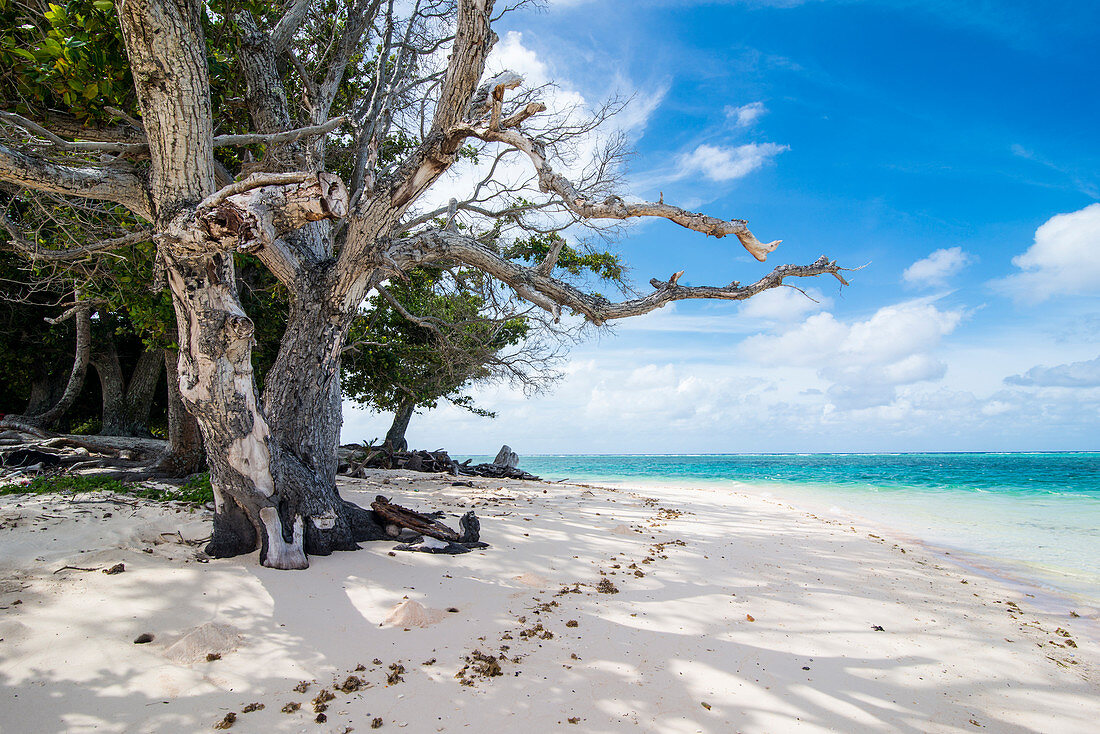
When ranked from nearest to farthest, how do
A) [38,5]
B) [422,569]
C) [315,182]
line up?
[315,182] < [422,569] < [38,5]

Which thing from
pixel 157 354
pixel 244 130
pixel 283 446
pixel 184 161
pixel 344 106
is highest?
pixel 344 106

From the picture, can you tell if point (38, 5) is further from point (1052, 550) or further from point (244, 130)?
point (1052, 550)

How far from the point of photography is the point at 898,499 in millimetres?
17391

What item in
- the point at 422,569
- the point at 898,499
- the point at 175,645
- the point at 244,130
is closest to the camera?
the point at 175,645

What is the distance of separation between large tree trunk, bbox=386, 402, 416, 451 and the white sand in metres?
11.0

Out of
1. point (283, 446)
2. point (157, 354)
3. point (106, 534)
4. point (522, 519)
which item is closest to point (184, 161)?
point (283, 446)

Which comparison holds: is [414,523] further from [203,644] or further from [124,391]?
[124,391]

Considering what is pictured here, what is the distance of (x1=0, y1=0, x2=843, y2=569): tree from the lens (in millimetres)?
4055

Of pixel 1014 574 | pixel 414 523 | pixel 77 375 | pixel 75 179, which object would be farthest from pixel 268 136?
pixel 77 375

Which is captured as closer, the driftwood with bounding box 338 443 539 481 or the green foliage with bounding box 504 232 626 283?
the green foliage with bounding box 504 232 626 283

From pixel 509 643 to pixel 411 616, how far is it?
68 centimetres

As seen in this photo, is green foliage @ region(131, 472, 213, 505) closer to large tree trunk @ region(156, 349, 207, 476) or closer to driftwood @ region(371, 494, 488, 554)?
large tree trunk @ region(156, 349, 207, 476)

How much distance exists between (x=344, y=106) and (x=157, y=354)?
712 centimetres

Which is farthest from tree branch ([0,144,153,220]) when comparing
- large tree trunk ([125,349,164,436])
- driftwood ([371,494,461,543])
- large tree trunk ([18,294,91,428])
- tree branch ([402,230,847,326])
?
large tree trunk ([125,349,164,436])
